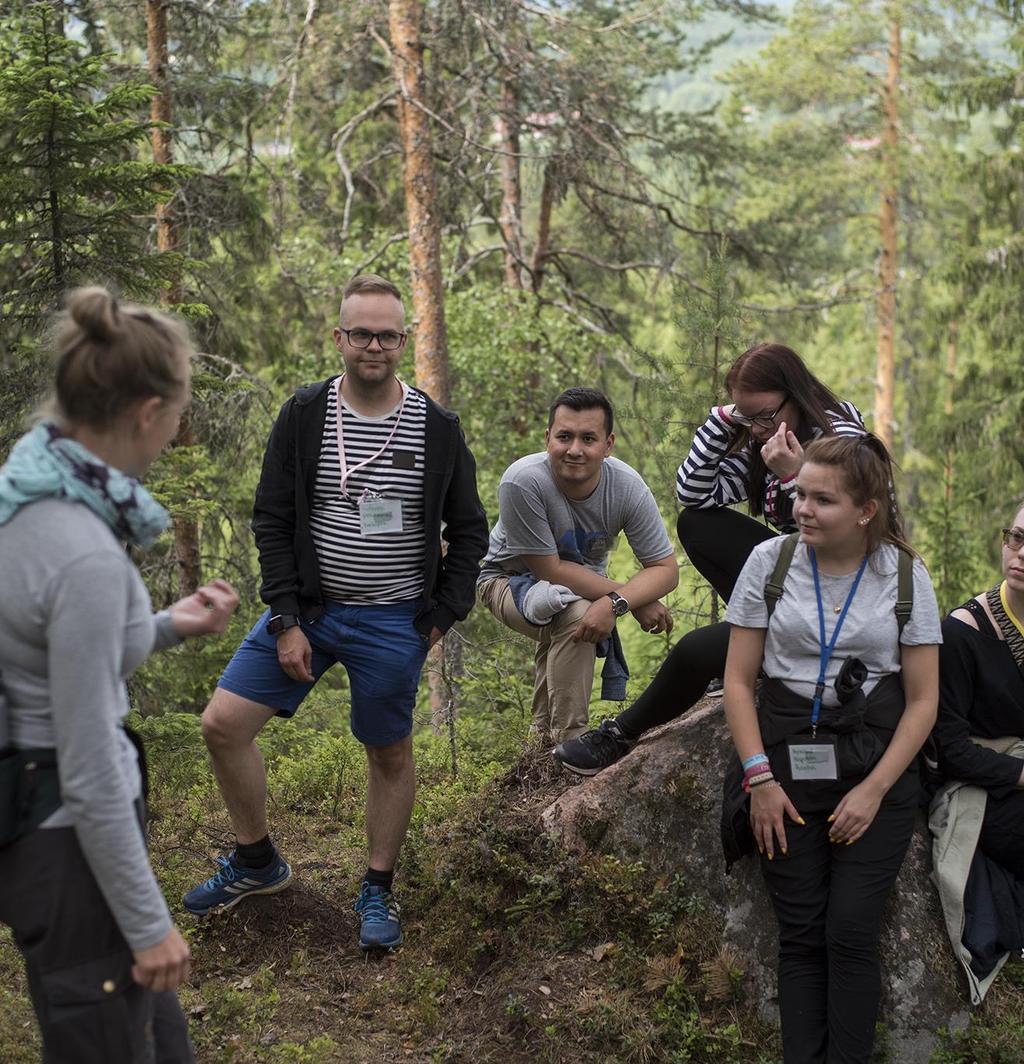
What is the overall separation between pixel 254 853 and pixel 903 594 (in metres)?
2.68

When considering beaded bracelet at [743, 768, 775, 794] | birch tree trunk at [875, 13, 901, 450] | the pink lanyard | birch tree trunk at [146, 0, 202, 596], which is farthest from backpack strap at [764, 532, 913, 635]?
birch tree trunk at [875, 13, 901, 450]

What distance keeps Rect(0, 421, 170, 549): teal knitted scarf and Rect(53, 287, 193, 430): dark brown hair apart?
8 centimetres

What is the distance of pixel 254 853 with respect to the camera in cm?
469

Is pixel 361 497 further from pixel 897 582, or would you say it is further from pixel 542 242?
pixel 542 242

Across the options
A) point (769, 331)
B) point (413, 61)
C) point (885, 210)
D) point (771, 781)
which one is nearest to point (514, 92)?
point (413, 61)

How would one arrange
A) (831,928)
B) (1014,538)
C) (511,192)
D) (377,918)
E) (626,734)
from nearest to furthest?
(831,928) → (1014,538) → (377,918) → (626,734) → (511,192)

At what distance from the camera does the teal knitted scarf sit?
2.18 metres

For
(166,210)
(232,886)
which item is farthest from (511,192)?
(232,886)

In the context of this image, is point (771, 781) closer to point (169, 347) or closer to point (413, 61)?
point (169, 347)

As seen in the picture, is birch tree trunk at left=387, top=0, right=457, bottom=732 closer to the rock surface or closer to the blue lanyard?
the rock surface

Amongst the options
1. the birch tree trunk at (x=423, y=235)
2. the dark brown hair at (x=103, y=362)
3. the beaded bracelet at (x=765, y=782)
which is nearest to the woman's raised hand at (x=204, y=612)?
the dark brown hair at (x=103, y=362)

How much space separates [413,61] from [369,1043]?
9748 millimetres

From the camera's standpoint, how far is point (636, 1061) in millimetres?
3928

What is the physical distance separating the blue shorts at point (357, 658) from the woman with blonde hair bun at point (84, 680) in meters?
1.98
